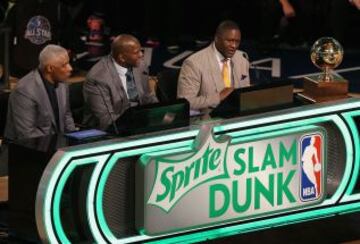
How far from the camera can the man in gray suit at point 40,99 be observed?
312 inches

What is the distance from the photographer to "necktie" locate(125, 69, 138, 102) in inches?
356

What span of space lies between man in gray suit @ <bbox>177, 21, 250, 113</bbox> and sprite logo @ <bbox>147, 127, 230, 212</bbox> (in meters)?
1.94

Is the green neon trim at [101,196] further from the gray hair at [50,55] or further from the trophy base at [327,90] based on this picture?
the trophy base at [327,90]

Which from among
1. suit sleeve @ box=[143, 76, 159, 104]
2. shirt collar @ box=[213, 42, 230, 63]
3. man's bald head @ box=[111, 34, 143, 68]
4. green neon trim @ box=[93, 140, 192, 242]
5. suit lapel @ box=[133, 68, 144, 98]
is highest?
man's bald head @ box=[111, 34, 143, 68]

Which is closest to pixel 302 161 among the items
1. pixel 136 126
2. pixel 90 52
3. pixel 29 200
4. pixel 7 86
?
pixel 136 126

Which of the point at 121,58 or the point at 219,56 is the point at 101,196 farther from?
the point at 219,56

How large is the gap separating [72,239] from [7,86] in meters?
4.54

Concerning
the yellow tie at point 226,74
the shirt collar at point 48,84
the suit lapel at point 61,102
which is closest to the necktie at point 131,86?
the yellow tie at point 226,74

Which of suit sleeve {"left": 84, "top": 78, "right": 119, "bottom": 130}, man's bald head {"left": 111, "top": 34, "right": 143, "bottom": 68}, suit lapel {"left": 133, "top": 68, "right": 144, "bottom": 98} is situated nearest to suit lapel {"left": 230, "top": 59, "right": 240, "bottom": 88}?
suit lapel {"left": 133, "top": 68, "right": 144, "bottom": 98}

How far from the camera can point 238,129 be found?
717 cm

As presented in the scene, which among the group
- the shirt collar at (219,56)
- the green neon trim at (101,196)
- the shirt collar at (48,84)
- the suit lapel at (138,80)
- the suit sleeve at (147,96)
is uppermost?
the shirt collar at (219,56)

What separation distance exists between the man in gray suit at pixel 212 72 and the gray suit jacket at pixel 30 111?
135 centimetres

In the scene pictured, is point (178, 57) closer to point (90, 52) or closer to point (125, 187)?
point (90, 52)

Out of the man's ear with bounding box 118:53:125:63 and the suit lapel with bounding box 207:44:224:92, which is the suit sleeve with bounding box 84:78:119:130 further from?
the suit lapel with bounding box 207:44:224:92
